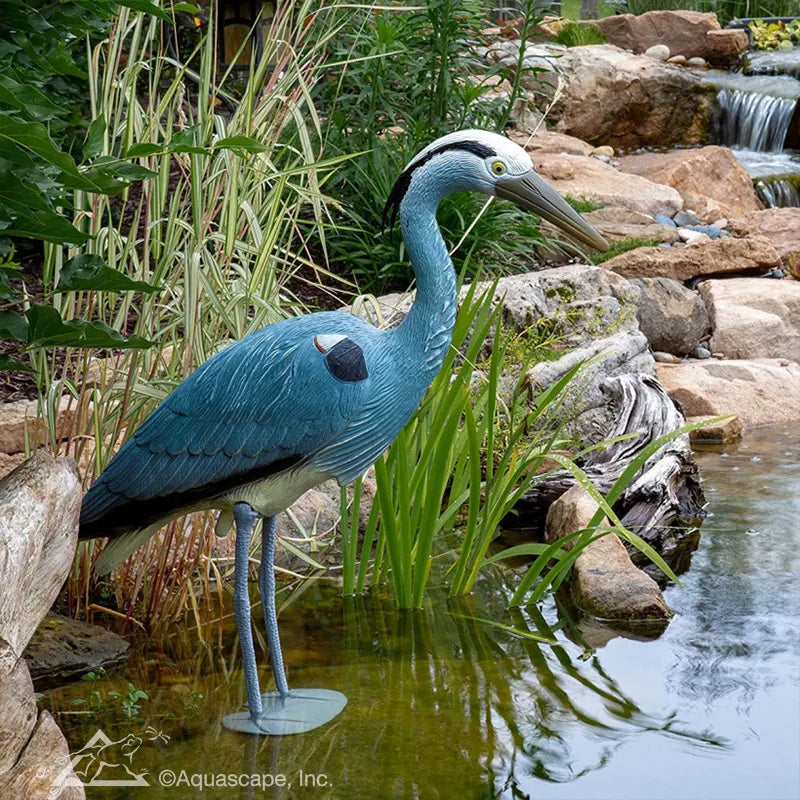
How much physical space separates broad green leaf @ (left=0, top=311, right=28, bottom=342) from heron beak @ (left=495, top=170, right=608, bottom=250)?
1.18 meters

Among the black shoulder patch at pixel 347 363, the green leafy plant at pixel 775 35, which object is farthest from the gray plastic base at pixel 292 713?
the green leafy plant at pixel 775 35

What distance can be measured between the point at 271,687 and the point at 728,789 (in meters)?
1.22

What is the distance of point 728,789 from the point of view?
Result: 8.14 feet

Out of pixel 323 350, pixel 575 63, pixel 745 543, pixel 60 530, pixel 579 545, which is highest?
pixel 575 63

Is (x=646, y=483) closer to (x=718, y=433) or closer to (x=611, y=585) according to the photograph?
(x=611, y=585)

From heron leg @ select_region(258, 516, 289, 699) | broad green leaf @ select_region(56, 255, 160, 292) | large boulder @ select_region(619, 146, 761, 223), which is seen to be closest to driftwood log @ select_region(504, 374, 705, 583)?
heron leg @ select_region(258, 516, 289, 699)

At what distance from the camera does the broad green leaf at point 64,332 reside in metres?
2.20

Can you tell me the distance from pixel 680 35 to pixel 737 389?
29.3ft

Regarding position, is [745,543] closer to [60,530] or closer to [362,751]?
[362,751]

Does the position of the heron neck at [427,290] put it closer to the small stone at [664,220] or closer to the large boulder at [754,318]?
the large boulder at [754,318]

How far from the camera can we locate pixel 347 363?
2.56 metres

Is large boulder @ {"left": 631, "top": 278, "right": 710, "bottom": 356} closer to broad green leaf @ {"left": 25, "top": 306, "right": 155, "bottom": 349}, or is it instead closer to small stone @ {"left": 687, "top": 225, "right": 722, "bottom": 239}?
small stone @ {"left": 687, "top": 225, "right": 722, "bottom": 239}

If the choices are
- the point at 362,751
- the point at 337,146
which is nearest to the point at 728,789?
the point at 362,751

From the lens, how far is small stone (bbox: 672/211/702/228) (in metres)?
9.01
